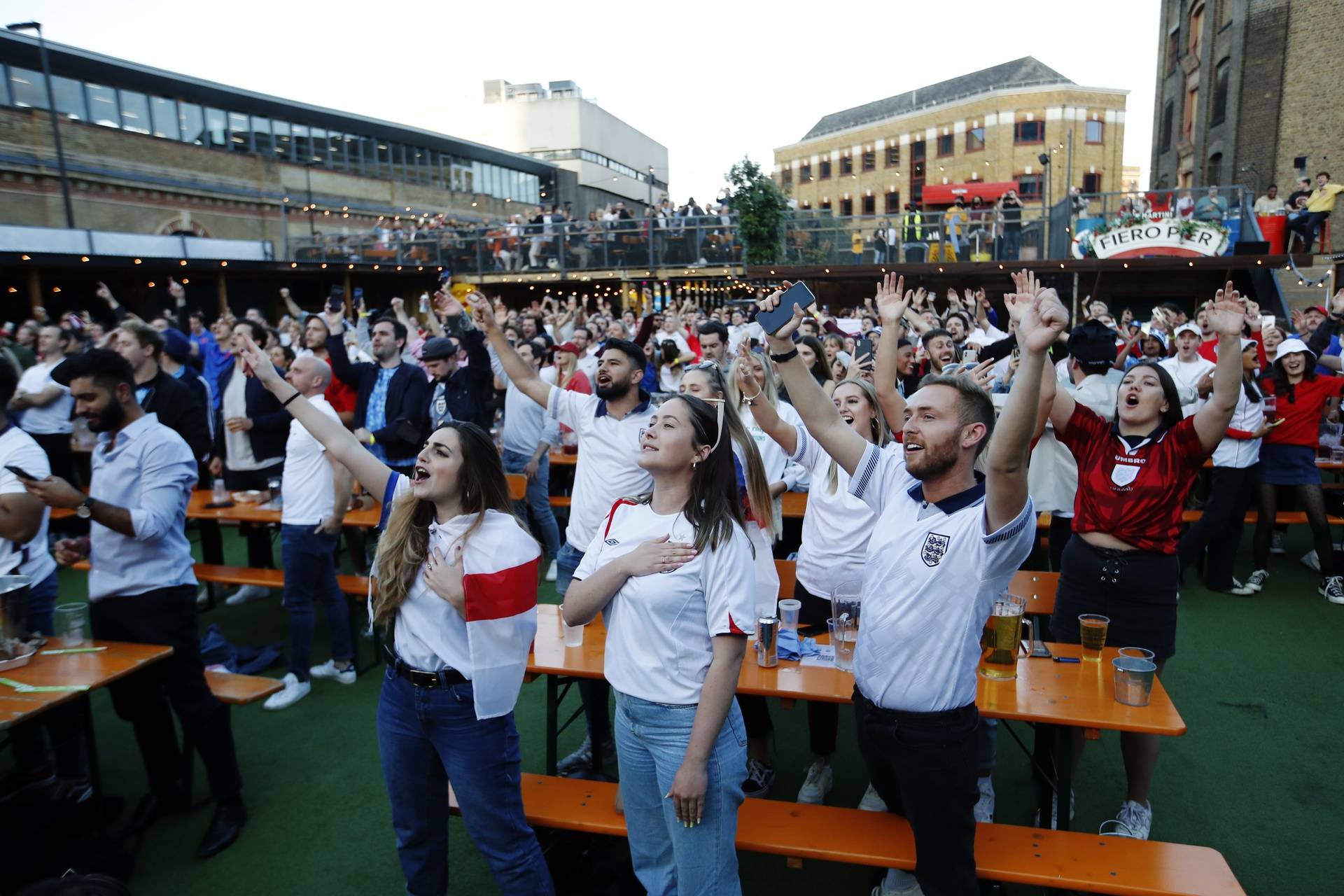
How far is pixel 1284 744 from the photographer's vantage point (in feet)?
14.0

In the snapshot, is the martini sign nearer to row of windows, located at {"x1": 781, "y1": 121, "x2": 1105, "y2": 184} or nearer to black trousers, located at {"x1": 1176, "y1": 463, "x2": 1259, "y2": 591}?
black trousers, located at {"x1": 1176, "y1": 463, "x2": 1259, "y2": 591}

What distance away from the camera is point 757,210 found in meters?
17.9

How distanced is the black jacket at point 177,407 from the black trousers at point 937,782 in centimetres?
468

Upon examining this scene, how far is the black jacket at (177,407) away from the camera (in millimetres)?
5242

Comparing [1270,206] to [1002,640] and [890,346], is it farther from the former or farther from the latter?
[1002,640]

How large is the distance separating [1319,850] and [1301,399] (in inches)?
152

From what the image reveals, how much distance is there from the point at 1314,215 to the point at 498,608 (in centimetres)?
1740

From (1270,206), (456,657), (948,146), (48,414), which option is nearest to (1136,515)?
(456,657)

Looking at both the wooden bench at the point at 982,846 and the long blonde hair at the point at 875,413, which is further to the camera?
the long blonde hair at the point at 875,413

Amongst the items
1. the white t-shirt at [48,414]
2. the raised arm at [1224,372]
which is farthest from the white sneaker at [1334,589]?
the white t-shirt at [48,414]

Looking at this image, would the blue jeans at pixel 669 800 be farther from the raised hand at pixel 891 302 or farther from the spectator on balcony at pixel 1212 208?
the spectator on balcony at pixel 1212 208

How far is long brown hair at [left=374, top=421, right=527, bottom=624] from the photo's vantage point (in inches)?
105

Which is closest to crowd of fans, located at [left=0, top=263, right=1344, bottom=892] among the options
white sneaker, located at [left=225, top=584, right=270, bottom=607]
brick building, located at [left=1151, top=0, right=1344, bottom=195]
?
white sneaker, located at [left=225, top=584, right=270, bottom=607]

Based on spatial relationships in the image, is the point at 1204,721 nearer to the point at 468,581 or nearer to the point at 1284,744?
the point at 1284,744
